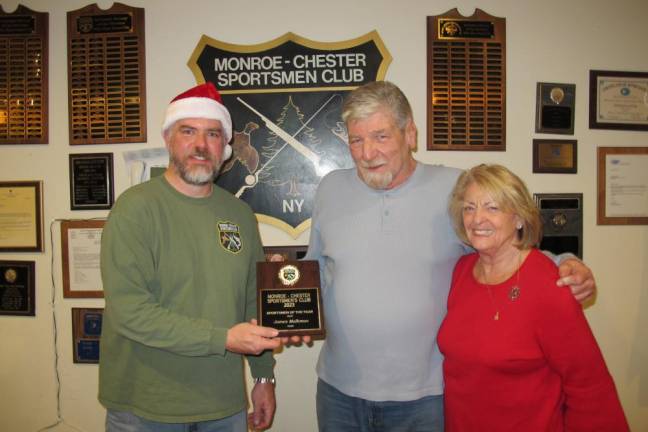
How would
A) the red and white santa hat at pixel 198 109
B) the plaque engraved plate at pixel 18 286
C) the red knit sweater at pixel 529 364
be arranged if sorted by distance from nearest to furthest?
the red knit sweater at pixel 529 364 → the red and white santa hat at pixel 198 109 → the plaque engraved plate at pixel 18 286

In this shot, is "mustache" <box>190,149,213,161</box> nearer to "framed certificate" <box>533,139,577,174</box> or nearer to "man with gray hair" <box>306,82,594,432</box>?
"man with gray hair" <box>306,82,594,432</box>

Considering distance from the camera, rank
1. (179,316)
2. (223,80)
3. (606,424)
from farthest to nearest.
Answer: (223,80), (179,316), (606,424)

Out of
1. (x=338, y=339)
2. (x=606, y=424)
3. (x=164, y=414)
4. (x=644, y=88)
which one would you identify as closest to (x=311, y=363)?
(x=338, y=339)

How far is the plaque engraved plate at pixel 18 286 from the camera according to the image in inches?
86.7

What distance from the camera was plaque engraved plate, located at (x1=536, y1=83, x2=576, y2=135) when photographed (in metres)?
2.12

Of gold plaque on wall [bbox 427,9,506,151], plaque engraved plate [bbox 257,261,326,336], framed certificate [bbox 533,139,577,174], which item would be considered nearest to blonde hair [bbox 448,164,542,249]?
plaque engraved plate [bbox 257,261,326,336]

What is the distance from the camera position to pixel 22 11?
2156mm

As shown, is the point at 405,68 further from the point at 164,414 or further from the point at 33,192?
the point at 33,192

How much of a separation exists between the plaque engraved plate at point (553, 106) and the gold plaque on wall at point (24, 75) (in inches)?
106

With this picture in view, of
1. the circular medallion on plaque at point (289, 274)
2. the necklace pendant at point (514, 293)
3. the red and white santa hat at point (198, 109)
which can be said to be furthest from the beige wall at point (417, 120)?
the necklace pendant at point (514, 293)

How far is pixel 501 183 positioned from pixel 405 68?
45.5 inches

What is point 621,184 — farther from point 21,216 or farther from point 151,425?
point 21,216

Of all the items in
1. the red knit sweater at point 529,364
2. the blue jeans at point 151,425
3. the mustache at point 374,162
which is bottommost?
the blue jeans at point 151,425

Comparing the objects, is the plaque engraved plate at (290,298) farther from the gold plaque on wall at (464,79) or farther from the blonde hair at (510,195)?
the gold plaque on wall at (464,79)
